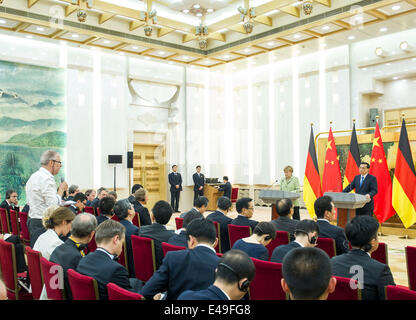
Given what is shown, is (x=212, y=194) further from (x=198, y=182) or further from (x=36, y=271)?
(x=36, y=271)

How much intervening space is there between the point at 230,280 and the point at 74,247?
1.62 meters

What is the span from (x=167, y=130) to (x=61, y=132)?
3.89m

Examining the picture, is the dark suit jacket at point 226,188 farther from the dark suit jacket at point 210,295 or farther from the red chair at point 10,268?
the dark suit jacket at point 210,295

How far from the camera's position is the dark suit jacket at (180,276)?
8.00 feet

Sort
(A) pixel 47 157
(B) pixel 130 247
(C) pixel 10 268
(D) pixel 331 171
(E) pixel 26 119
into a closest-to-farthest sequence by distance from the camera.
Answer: (C) pixel 10 268 < (B) pixel 130 247 < (A) pixel 47 157 < (D) pixel 331 171 < (E) pixel 26 119

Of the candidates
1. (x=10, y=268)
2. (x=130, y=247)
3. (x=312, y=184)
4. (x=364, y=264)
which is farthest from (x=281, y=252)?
(x=312, y=184)

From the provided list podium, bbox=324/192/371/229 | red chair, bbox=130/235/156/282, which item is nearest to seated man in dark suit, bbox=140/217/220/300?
red chair, bbox=130/235/156/282

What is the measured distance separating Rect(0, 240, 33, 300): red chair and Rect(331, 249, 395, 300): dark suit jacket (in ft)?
8.78

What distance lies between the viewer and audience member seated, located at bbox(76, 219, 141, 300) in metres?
2.45

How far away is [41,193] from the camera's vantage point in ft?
14.8

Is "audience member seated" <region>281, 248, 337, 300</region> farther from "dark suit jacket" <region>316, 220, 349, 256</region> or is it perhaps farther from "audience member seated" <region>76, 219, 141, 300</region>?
"dark suit jacket" <region>316, 220, 349, 256</region>

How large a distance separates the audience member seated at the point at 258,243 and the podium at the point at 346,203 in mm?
3354
